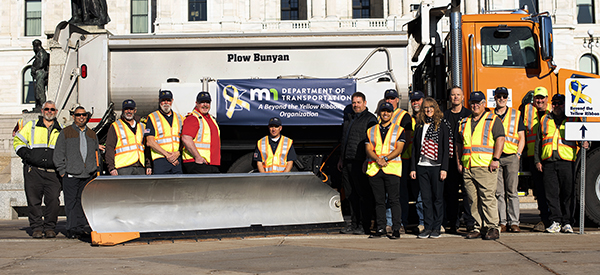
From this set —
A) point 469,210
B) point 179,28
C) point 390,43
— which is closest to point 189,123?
point 390,43

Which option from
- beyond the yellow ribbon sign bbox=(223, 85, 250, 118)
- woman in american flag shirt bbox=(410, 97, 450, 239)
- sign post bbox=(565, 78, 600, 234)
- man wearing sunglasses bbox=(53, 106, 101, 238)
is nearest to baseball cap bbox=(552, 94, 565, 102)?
sign post bbox=(565, 78, 600, 234)

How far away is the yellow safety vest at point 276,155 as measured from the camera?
800 centimetres

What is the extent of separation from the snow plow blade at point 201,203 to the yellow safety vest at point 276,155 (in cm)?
73

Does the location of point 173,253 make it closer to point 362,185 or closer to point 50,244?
point 50,244

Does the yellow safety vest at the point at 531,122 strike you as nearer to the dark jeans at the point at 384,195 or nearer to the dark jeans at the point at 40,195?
the dark jeans at the point at 384,195

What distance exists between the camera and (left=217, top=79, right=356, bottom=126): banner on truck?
838 cm

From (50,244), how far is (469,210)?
5396 millimetres

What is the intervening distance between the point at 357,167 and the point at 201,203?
2074mm

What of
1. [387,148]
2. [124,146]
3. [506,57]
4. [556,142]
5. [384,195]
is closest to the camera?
[387,148]

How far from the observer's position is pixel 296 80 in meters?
8.45

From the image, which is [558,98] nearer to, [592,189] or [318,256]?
[592,189]

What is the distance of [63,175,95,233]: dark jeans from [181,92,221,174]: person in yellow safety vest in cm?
148

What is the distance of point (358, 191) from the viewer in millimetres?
7395

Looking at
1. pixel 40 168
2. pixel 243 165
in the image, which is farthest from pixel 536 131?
pixel 40 168
